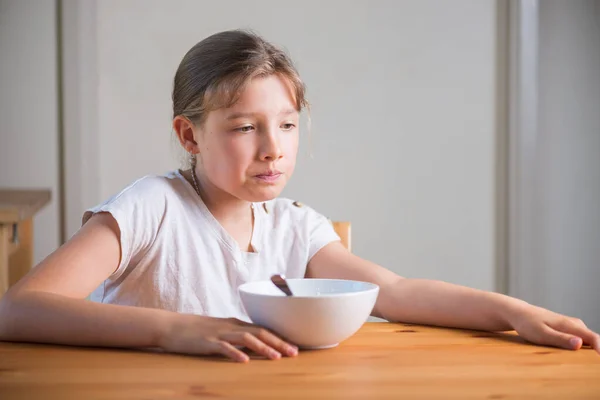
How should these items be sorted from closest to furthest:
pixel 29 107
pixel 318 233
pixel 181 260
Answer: pixel 181 260 → pixel 318 233 → pixel 29 107

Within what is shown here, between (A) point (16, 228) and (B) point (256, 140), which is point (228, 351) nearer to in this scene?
(B) point (256, 140)

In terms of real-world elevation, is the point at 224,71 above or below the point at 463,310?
above

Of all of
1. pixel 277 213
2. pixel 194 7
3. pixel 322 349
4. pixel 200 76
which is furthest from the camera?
pixel 194 7

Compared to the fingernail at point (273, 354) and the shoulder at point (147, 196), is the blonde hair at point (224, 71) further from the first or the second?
the fingernail at point (273, 354)

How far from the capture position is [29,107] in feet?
8.61

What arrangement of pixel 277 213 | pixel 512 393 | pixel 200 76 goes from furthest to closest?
pixel 277 213 < pixel 200 76 < pixel 512 393

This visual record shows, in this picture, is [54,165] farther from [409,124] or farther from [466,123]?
[466,123]

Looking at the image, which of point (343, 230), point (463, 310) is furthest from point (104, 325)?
point (343, 230)

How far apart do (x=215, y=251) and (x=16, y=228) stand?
2.75ft

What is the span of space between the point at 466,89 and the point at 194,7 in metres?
1.05

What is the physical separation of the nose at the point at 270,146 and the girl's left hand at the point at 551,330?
450 mm

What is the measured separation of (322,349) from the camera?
0.87 m

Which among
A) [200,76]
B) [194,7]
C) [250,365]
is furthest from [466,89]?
[250,365]

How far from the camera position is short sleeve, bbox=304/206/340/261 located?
1399mm
